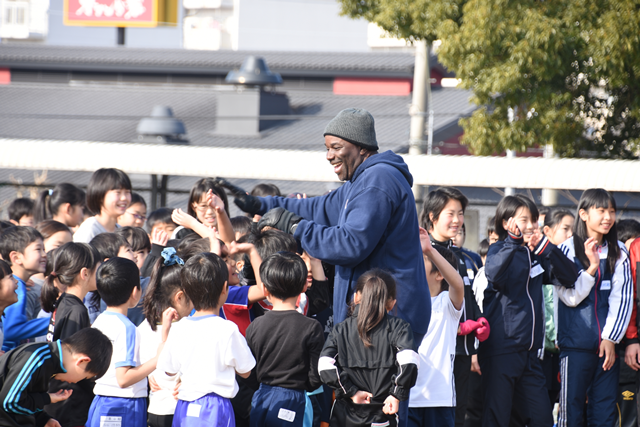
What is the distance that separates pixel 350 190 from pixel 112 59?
2018 cm

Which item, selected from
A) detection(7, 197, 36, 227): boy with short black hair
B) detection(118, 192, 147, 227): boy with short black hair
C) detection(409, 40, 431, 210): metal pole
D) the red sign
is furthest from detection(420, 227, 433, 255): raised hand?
the red sign

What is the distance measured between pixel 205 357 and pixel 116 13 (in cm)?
2545

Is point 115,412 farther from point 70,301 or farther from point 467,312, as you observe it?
point 467,312

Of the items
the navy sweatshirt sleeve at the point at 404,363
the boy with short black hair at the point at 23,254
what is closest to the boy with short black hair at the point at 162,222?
the boy with short black hair at the point at 23,254

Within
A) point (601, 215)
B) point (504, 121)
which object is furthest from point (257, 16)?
point (601, 215)

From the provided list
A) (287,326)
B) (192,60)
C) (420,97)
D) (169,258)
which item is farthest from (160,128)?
(287,326)

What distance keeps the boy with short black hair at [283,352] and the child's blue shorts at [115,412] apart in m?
0.64

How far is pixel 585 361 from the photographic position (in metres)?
5.18

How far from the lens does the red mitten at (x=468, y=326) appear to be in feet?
15.5

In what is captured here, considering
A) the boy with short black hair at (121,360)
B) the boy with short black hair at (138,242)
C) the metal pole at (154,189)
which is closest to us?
the boy with short black hair at (121,360)

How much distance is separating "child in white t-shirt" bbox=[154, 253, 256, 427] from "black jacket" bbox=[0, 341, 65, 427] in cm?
58

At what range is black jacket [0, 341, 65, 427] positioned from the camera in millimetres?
2900

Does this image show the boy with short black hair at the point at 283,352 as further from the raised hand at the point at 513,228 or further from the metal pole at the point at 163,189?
the metal pole at the point at 163,189

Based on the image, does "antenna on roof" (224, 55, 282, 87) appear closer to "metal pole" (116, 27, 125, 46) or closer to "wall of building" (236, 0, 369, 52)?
"metal pole" (116, 27, 125, 46)
